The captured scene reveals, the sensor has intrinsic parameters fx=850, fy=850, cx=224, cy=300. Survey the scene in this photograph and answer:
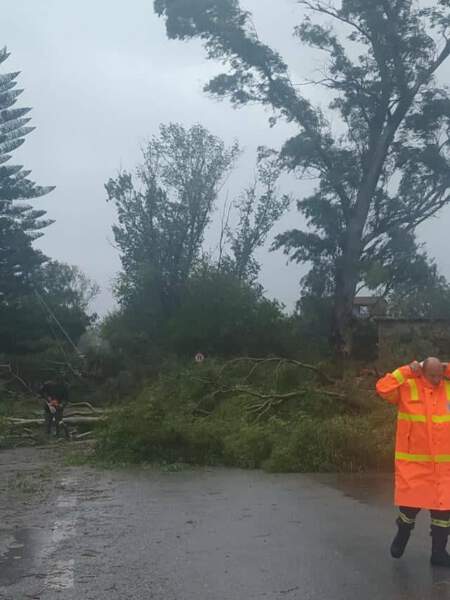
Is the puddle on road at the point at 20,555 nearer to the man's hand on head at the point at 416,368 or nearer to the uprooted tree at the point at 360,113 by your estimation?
the man's hand on head at the point at 416,368

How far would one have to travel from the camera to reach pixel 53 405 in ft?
65.5

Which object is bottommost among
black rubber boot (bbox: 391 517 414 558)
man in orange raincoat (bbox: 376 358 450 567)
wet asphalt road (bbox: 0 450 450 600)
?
wet asphalt road (bbox: 0 450 450 600)

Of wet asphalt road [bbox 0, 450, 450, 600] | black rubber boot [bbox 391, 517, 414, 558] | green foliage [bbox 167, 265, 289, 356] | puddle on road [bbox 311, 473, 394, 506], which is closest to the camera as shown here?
wet asphalt road [bbox 0, 450, 450, 600]

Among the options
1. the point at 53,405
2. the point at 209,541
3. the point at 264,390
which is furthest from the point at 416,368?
the point at 53,405

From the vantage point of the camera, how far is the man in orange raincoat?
5.99 metres

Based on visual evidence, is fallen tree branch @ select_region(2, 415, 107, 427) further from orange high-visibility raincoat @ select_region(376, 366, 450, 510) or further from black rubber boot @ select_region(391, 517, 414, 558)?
orange high-visibility raincoat @ select_region(376, 366, 450, 510)

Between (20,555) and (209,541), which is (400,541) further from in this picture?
(20,555)

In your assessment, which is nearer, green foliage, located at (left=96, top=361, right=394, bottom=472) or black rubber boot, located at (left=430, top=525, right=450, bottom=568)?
black rubber boot, located at (left=430, top=525, right=450, bottom=568)

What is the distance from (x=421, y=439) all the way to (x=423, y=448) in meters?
0.07

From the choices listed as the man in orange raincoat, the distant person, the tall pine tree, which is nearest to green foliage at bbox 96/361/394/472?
the distant person

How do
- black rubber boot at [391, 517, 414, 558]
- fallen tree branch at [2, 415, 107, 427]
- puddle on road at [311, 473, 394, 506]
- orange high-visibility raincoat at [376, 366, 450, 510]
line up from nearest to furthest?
orange high-visibility raincoat at [376, 366, 450, 510] < black rubber boot at [391, 517, 414, 558] < puddle on road at [311, 473, 394, 506] < fallen tree branch at [2, 415, 107, 427]

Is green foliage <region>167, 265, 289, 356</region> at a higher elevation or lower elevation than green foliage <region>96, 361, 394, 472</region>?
higher

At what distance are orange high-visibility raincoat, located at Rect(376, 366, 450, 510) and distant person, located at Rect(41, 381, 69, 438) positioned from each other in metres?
14.6

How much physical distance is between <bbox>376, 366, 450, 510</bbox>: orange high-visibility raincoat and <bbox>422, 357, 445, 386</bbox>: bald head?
1.9 inches
